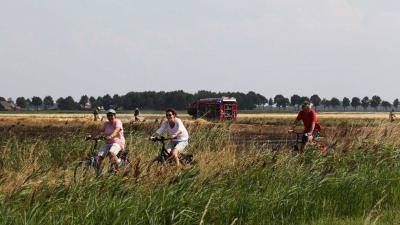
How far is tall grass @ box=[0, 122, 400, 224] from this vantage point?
22.3 feet

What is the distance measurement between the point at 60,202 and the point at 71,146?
26.3 ft

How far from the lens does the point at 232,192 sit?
8.26 metres

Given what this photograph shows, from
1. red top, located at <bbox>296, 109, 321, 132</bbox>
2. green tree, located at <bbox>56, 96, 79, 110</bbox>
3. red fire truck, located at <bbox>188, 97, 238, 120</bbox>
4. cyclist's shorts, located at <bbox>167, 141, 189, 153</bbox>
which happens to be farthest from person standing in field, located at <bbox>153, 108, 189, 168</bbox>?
green tree, located at <bbox>56, 96, 79, 110</bbox>

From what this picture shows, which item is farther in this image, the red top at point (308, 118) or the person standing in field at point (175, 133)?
the red top at point (308, 118)

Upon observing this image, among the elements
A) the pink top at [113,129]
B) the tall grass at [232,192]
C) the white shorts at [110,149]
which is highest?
the pink top at [113,129]

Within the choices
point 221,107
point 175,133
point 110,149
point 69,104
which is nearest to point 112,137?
point 110,149

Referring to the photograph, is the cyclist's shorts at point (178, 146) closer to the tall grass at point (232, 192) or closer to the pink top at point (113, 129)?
the tall grass at point (232, 192)

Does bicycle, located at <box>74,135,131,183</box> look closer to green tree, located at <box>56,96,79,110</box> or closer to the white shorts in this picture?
the white shorts

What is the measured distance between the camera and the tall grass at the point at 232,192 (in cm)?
679

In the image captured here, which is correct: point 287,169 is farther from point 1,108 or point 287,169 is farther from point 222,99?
point 1,108

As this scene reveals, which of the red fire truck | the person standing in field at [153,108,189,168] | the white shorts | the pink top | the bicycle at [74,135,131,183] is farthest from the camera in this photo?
the red fire truck

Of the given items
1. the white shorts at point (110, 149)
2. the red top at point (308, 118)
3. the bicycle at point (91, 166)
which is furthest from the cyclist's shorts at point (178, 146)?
the red top at point (308, 118)

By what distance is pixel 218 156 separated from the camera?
37.8ft

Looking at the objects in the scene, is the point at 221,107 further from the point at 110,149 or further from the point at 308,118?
the point at 110,149
